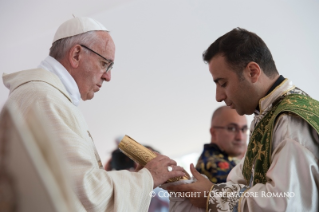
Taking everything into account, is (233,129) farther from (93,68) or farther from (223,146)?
(93,68)

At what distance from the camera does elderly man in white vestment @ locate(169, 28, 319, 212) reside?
7.77 ft

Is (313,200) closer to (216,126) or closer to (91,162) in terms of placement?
(91,162)

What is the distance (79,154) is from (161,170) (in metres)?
0.59

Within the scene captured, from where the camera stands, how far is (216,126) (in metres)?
4.73

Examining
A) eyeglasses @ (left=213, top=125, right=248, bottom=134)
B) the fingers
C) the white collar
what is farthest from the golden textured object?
eyeglasses @ (left=213, top=125, right=248, bottom=134)

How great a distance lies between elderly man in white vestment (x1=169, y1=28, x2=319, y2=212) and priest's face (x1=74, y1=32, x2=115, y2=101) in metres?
0.79

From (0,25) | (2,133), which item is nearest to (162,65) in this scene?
(0,25)

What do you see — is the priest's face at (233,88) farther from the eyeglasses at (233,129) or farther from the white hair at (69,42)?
the eyeglasses at (233,129)

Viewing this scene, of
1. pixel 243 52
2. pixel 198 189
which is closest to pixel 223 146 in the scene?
pixel 198 189

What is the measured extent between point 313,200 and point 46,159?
195 centimetres

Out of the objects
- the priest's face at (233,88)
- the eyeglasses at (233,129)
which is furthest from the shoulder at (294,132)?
the eyeglasses at (233,129)

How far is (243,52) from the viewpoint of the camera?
291 centimetres

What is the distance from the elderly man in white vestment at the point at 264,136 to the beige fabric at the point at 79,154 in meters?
0.45

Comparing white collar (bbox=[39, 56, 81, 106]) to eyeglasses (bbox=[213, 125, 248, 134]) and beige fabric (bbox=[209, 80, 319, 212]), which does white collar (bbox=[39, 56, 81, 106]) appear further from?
eyeglasses (bbox=[213, 125, 248, 134])
